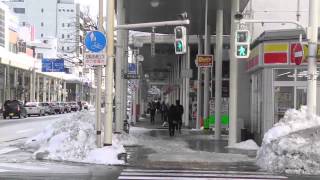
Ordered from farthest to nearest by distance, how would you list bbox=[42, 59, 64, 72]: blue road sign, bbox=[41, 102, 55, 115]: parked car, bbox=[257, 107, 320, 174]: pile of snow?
bbox=[41, 102, 55, 115]: parked car < bbox=[42, 59, 64, 72]: blue road sign < bbox=[257, 107, 320, 174]: pile of snow

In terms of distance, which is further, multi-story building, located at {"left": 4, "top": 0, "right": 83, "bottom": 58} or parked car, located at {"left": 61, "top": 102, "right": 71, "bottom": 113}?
multi-story building, located at {"left": 4, "top": 0, "right": 83, "bottom": 58}

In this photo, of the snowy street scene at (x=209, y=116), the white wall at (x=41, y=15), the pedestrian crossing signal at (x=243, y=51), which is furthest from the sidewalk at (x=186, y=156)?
the white wall at (x=41, y=15)

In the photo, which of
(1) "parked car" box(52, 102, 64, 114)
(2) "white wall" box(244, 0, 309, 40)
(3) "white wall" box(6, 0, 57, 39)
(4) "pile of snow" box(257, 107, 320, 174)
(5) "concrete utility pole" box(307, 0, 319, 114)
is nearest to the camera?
(4) "pile of snow" box(257, 107, 320, 174)

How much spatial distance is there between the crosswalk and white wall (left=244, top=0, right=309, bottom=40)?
1709 centimetres

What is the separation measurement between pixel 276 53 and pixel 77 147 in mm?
9270

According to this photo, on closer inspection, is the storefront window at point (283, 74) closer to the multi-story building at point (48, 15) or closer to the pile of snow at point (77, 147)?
the pile of snow at point (77, 147)

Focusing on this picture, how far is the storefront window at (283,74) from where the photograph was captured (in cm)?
2261

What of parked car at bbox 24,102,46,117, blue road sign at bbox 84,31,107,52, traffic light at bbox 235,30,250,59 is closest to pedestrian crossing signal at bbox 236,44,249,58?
traffic light at bbox 235,30,250,59

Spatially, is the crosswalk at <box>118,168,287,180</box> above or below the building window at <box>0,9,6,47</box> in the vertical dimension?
below

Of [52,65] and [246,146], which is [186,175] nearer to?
[246,146]

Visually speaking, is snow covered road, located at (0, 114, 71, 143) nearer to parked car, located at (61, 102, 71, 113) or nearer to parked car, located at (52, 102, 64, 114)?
parked car, located at (52, 102, 64, 114)

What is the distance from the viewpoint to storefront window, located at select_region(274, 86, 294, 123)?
22625 millimetres

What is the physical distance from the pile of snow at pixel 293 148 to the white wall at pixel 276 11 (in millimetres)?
14725

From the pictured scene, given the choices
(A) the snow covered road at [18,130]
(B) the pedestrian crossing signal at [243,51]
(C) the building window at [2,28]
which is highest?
(C) the building window at [2,28]
